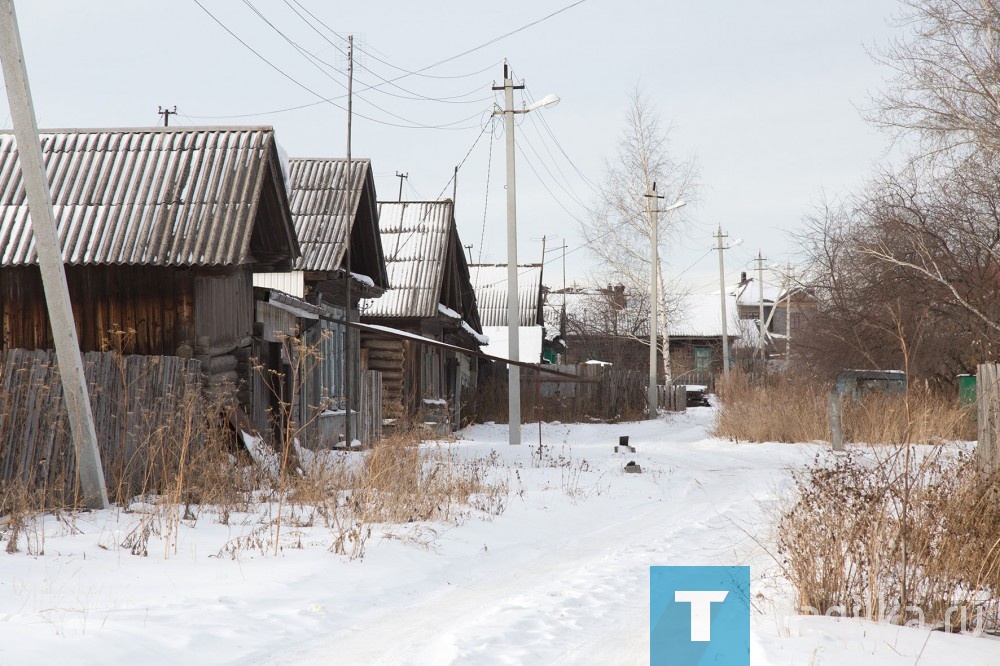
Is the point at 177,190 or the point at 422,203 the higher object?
the point at 422,203

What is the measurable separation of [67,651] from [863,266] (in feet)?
62.0

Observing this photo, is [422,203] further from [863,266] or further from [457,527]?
[457,527]


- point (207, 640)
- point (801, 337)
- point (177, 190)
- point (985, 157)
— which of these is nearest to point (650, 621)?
point (207, 640)

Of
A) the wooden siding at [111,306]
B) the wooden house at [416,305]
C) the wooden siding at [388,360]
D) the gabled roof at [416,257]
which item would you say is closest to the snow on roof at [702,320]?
the wooden house at [416,305]

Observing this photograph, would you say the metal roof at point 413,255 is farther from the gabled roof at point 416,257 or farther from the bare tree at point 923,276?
the bare tree at point 923,276

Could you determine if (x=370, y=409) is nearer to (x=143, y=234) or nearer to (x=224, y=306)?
(x=224, y=306)

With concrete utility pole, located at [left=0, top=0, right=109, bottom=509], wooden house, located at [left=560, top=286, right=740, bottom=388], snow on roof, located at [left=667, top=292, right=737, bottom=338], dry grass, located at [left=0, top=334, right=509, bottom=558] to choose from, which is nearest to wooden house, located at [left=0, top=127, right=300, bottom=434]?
dry grass, located at [left=0, top=334, right=509, bottom=558]

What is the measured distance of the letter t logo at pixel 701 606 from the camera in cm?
554

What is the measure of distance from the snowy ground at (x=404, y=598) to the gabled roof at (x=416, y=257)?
534 inches

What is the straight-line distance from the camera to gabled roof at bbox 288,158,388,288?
17.9 metres

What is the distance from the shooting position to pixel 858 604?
5660 millimetres

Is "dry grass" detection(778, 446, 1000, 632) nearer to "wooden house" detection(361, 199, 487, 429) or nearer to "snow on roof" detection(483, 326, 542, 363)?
"wooden house" detection(361, 199, 487, 429)

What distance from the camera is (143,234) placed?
459 inches

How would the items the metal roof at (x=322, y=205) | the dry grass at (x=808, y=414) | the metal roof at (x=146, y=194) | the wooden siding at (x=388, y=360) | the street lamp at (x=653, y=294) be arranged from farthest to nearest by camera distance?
the street lamp at (x=653, y=294), the wooden siding at (x=388, y=360), the metal roof at (x=322, y=205), the dry grass at (x=808, y=414), the metal roof at (x=146, y=194)
